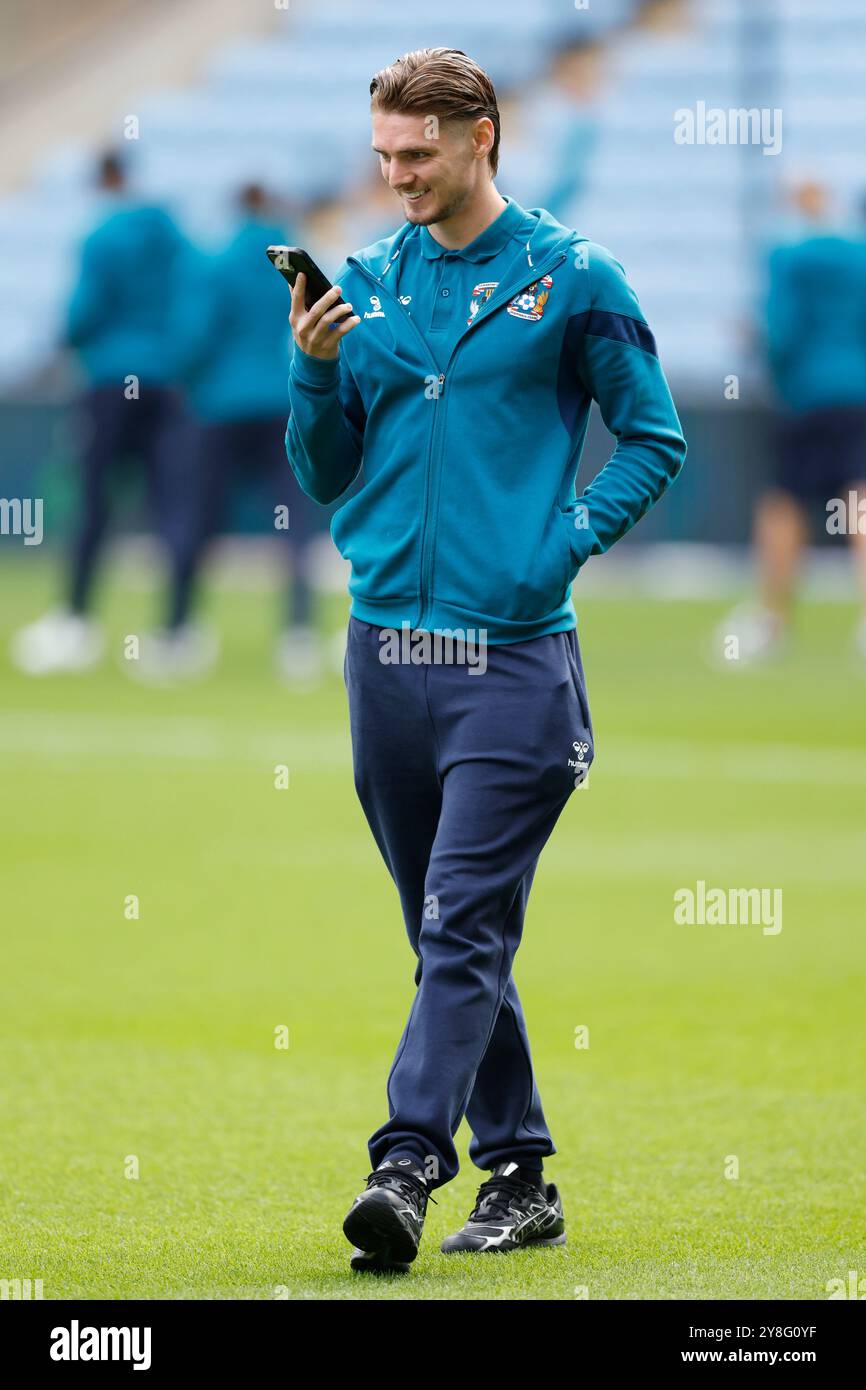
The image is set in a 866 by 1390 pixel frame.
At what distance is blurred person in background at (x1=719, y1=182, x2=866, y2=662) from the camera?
13.4 m

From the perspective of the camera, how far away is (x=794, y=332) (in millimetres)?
13531

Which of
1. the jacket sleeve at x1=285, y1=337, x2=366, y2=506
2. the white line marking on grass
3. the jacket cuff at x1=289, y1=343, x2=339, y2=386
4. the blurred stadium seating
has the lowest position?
the white line marking on grass

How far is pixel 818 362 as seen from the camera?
1344 centimetres

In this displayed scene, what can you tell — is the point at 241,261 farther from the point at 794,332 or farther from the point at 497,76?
the point at 497,76

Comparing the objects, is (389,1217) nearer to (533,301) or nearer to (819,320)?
(533,301)

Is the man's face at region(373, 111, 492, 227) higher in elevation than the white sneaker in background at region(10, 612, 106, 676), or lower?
Answer: higher

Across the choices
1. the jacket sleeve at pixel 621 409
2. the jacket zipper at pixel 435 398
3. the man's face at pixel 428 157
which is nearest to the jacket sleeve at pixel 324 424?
the jacket zipper at pixel 435 398

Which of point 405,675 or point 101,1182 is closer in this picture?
point 405,675

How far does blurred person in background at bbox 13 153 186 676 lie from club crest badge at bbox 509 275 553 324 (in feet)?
30.2

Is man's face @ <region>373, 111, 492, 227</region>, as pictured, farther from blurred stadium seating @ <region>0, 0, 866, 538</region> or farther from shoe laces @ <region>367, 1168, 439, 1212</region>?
blurred stadium seating @ <region>0, 0, 866, 538</region>

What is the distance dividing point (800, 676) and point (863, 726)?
1993 mm

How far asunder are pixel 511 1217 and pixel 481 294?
1.56 meters

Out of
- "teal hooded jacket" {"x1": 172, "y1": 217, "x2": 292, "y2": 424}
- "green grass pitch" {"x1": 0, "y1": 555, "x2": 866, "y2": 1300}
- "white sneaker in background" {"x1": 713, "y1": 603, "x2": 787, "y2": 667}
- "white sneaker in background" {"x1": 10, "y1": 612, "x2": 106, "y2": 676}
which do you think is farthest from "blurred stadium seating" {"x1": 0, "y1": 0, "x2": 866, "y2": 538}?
"green grass pitch" {"x1": 0, "y1": 555, "x2": 866, "y2": 1300}
